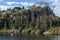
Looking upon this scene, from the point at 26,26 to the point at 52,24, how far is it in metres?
8.96

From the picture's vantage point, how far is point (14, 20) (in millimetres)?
79812

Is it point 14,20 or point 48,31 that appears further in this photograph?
point 14,20

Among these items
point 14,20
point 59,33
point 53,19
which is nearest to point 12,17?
point 14,20

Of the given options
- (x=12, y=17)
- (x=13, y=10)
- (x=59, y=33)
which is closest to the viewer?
(x=59, y=33)

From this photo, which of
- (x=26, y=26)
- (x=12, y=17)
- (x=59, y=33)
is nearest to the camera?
(x=59, y=33)

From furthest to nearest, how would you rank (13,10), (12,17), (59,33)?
(13,10) < (12,17) < (59,33)

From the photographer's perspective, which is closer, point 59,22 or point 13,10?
point 59,22

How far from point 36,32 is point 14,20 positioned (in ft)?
45.6

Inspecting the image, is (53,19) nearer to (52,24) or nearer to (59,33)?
(52,24)

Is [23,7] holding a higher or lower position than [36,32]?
higher

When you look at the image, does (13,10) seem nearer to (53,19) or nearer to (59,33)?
(53,19)

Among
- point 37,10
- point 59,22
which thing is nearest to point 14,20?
point 37,10

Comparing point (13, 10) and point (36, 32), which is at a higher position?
point (13, 10)

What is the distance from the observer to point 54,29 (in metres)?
68.4
